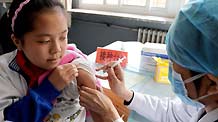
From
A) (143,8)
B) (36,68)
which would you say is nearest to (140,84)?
(36,68)

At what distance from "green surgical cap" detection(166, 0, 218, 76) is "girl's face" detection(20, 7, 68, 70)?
42 cm

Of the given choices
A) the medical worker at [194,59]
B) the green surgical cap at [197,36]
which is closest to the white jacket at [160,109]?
the medical worker at [194,59]

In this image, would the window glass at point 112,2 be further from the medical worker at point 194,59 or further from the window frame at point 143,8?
the medical worker at point 194,59

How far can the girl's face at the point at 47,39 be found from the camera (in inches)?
36.8

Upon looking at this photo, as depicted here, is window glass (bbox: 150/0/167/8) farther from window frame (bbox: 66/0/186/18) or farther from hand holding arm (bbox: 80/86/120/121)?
hand holding arm (bbox: 80/86/120/121)

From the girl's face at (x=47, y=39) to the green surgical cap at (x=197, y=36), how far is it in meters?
0.42

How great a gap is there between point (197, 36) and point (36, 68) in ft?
2.04

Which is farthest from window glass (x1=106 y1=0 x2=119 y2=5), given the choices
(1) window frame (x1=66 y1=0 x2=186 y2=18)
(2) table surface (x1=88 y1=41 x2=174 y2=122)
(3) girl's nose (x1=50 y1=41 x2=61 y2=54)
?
(3) girl's nose (x1=50 y1=41 x2=61 y2=54)

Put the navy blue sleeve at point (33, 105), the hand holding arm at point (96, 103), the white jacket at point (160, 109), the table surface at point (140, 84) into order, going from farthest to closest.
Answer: the table surface at point (140, 84) < the white jacket at point (160, 109) < the hand holding arm at point (96, 103) < the navy blue sleeve at point (33, 105)

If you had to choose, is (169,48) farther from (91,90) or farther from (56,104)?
(56,104)

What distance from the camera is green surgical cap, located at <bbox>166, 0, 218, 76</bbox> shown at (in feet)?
2.46

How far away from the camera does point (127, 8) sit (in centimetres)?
345

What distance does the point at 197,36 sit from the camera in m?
0.78

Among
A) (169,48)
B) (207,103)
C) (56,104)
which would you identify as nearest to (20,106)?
(56,104)
